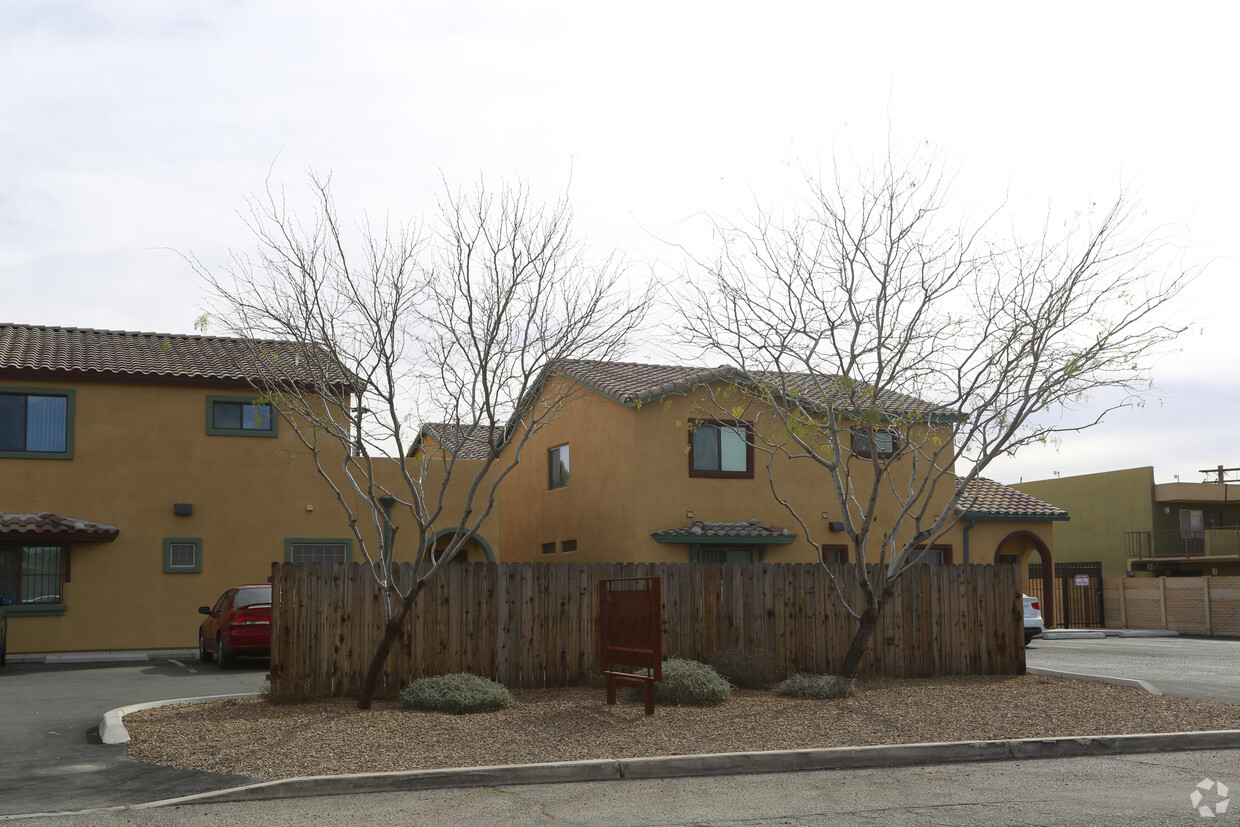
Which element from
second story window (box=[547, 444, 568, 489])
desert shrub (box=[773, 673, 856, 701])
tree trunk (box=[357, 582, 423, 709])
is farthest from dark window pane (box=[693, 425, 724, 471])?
tree trunk (box=[357, 582, 423, 709])

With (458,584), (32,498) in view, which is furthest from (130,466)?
(458,584)

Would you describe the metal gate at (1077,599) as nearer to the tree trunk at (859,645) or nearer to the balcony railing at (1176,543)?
the balcony railing at (1176,543)

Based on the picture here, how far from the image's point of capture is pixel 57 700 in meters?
14.2

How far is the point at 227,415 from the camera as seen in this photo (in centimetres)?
2419

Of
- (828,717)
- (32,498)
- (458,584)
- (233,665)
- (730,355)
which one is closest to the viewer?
(828,717)

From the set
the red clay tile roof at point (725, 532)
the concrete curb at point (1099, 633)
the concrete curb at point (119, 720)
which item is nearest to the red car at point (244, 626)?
the concrete curb at point (119, 720)

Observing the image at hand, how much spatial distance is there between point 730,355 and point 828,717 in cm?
532

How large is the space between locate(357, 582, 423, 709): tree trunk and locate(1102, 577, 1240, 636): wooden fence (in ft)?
90.6

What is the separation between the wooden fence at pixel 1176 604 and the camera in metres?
32.4

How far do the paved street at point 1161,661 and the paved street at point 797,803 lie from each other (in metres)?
6.57

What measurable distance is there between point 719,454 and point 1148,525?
27.8 meters

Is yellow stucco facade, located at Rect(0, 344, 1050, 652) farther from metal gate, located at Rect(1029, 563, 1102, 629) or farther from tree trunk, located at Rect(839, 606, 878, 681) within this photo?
metal gate, located at Rect(1029, 563, 1102, 629)

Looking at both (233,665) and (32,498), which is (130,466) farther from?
(233,665)

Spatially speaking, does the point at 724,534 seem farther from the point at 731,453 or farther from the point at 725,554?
the point at 731,453
